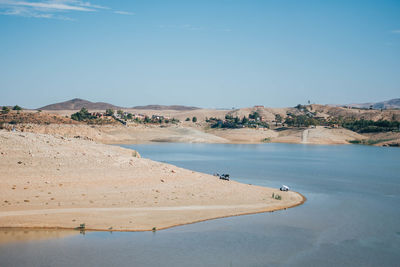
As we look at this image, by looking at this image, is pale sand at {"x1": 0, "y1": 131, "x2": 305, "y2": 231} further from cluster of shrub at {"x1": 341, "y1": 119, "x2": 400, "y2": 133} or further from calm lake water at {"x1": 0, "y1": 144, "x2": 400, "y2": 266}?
cluster of shrub at {"x1": 341, "y1": 119, "x2": 400, "y2": 133}

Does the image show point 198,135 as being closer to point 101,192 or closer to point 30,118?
point 30,118

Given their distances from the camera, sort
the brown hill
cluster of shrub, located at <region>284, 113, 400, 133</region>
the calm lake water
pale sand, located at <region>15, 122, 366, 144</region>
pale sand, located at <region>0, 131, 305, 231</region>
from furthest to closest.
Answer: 1. cluster of shrub, located at <region>284, 113, 400, 133</region>
2. pale sand, located at <region>15, 122, 366, 144</region>
3. the brown hill
4. pale sand, located at <region>0, 131, 305, 231</region>
5. the calm lake water

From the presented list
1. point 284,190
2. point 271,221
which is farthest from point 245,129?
point 271,221

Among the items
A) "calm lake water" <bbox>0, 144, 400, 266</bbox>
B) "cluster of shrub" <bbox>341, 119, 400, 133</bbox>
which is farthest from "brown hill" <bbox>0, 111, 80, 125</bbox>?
"cluster of shrub" <bbox>341, 119, 400, 133</bbox>

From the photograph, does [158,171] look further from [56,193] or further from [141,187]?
[56,193]

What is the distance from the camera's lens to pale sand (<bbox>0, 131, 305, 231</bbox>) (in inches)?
896

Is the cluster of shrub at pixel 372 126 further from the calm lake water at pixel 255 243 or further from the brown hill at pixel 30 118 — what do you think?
the calm lake water at pixel 255 243

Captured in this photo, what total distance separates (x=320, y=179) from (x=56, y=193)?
28.4 meters

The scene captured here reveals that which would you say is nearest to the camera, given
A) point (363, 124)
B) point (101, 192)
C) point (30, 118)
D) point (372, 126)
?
point (101, 192)

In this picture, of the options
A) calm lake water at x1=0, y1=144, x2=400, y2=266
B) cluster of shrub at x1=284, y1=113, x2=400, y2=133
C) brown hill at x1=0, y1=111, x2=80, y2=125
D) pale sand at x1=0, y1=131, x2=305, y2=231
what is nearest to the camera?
calm lake water at x1=0, y1=144, x2=400, y2=266

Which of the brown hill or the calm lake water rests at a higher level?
the brown hill

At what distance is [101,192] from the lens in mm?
27078

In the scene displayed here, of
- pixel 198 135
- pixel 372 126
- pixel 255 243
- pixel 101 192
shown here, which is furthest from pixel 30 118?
pixel 372 126

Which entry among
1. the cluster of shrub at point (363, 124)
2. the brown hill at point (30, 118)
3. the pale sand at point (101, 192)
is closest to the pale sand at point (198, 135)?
the cluster of shrub at point (363, 124)
